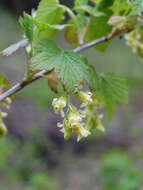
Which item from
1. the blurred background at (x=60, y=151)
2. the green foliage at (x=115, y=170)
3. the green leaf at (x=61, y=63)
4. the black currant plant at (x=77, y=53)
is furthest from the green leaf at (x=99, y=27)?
the green foliage at (x=115, y=170)


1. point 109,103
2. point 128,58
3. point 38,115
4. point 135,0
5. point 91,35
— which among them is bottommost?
point 128,58

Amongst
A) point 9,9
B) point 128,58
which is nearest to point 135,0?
point 128,58

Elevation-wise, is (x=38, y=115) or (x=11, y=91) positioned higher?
(x=11, y=91)

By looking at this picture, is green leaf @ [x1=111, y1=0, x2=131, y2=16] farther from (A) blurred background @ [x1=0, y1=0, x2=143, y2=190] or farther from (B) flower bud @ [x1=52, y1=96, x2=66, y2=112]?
(A) blurred background @ [x1=0, y1=0, x2=143, y2=190]

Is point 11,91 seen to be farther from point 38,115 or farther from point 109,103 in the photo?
point 38,115

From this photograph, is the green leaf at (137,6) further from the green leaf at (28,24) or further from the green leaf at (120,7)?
the green leaf at (28,24)

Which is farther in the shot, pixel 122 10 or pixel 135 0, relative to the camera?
pixel 122 10

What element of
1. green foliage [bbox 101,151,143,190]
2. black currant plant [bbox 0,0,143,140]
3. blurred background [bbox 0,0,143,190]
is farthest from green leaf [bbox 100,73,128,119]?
green foliage [bbox 101,151,143,190]

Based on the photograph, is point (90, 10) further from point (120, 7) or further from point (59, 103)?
point (59, 103)
